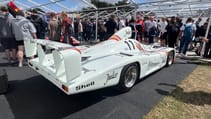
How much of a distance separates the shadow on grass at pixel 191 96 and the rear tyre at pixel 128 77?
58cm

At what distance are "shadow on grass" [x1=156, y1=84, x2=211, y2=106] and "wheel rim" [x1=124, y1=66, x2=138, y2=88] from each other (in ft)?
1.89

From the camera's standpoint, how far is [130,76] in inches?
140

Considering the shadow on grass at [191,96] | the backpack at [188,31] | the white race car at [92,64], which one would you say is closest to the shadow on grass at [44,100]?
the white race car at [92,64]

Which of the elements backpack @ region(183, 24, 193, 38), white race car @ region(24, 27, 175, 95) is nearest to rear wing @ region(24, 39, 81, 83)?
white race car @ region(24, 27, 175, 95)

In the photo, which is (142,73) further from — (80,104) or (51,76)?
(51,76)

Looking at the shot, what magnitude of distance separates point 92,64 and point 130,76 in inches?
33.9

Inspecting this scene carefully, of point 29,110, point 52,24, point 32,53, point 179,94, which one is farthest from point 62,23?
point 179,94

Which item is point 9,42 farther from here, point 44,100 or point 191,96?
point 191,96

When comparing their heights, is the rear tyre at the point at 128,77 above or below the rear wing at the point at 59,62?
below

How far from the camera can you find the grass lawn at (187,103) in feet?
9.09

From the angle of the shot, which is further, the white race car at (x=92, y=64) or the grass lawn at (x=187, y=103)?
the grass lawn at (x=187, y=103)

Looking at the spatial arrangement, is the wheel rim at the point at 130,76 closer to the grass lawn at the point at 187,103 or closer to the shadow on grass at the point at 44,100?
the shadow on grass at the point at 44,100

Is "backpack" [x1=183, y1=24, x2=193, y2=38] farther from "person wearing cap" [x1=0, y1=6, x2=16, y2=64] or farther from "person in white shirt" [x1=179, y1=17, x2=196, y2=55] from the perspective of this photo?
"person wearing cap" [x1=0, y1=6, x2=16, y2=64]

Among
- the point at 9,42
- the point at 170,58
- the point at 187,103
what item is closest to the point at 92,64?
the point at 187,103
